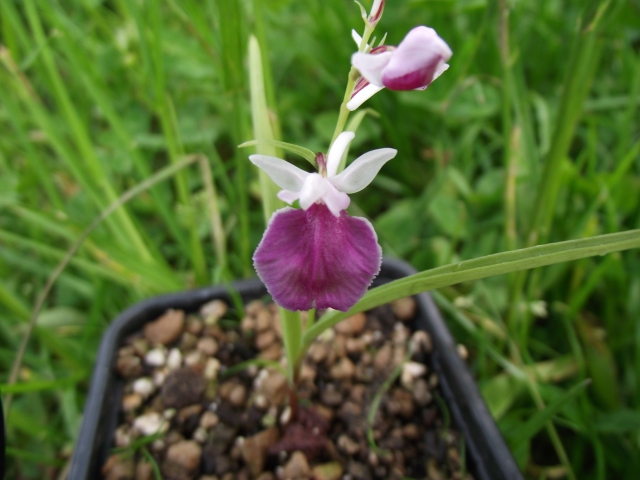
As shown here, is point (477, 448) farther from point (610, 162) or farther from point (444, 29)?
point (444, 29)

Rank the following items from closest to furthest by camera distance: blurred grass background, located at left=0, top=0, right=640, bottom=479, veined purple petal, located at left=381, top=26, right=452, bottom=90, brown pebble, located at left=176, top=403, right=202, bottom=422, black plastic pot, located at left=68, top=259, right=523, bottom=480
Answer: veined purple petal, located at left=381, top=26, right=452, bottom=90 → black plastic pot, located at left=68, top=259, right=523, bottom=480 → brown pebble, located at left=176, top=403, right=202, bottom=422 → blurred grass background, located at left=0, top=0, right=640, bottom=479

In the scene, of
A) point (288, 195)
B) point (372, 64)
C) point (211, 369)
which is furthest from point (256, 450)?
point (372, 64)

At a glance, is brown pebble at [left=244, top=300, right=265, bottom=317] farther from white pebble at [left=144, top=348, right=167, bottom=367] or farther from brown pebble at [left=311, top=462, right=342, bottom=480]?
brown pebble at [left=311, top=462, right=342, bottom=480]

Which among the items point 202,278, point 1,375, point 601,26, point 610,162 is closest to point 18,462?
point 1,375

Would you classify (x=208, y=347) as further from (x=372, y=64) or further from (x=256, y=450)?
(x=372, y=64)

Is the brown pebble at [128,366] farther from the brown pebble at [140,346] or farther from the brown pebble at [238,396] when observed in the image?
the brown pebble at [238,396]

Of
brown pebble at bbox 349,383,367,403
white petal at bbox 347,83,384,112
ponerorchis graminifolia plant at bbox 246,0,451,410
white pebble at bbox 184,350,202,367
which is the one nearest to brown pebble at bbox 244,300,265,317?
white pebble at bbox 184,350,202,367

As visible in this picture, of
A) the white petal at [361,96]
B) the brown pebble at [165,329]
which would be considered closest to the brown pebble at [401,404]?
the brown pebble at [165,329]
